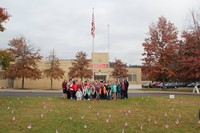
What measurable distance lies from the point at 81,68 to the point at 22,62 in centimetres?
1038

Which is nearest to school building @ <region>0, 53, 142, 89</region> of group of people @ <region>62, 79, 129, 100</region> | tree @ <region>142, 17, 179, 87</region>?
tree @ <region>142, 17, 179, 87</region>

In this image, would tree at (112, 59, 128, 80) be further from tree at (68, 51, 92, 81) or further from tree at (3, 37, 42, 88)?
tree at (3, 37, 42, 88)

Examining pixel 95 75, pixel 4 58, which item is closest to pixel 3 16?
pixel 4 58

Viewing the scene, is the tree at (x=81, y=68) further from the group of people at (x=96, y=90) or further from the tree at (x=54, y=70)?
the group of people at (x=96, y=90)

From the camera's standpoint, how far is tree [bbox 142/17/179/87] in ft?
157

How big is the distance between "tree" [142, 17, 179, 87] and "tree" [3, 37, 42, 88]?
18.9 meters

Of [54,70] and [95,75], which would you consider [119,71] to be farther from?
[54,70]

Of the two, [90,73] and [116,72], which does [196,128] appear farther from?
[116,72]

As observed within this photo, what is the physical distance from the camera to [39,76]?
50844mm

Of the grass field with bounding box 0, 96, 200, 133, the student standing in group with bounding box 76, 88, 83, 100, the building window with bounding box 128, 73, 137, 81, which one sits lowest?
the grass field with bounding box 0, 96, 200, 133

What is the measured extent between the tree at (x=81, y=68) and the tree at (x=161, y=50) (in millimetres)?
10238

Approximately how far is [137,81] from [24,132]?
54288 mm

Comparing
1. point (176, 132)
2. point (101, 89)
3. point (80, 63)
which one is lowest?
point (176, 132)

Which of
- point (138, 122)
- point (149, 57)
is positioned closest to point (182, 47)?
point (149, 57)
